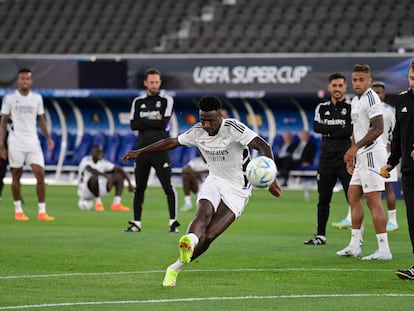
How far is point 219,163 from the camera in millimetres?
11500

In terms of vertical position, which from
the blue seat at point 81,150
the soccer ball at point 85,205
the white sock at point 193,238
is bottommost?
the blue seat at point 81,150

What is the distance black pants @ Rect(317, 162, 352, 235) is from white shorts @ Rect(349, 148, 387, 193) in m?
1.53

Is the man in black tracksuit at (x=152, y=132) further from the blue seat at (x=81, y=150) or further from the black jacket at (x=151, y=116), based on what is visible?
the blue seat at (x=81, y=150)

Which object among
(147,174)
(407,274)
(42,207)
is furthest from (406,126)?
(42,207)

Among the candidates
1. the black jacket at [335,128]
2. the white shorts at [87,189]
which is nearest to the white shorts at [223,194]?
the black jacket at [335,128]

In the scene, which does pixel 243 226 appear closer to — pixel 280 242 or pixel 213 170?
pixel 280 242

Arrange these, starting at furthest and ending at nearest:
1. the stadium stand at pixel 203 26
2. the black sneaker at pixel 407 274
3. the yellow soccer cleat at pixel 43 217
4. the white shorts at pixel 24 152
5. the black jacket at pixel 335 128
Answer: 1. the stadium stand at pixel 203 26
2. the yellow soccer cleat at pixel 43 217
3. the white shorts at pixel 24 152
4. the black jacket at pixel 335 128
5. the black sneaker at pixel 407 274

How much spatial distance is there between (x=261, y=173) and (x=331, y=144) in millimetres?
4873

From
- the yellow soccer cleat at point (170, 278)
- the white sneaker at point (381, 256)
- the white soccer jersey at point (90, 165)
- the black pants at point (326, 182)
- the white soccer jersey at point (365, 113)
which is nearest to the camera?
the yellow soccer cleat at point (170, 278)

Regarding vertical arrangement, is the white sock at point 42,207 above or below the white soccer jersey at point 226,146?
below

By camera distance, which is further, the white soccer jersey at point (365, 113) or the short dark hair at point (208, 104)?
the white soccer jersey at point (365, 113)

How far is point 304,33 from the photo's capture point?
34.0m

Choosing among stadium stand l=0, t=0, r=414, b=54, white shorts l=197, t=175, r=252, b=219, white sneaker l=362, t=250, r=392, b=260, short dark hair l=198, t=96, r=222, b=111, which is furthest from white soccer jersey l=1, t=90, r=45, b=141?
stadium stand l=0, t=0, r=414, b=54

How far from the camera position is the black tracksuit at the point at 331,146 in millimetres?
15375
